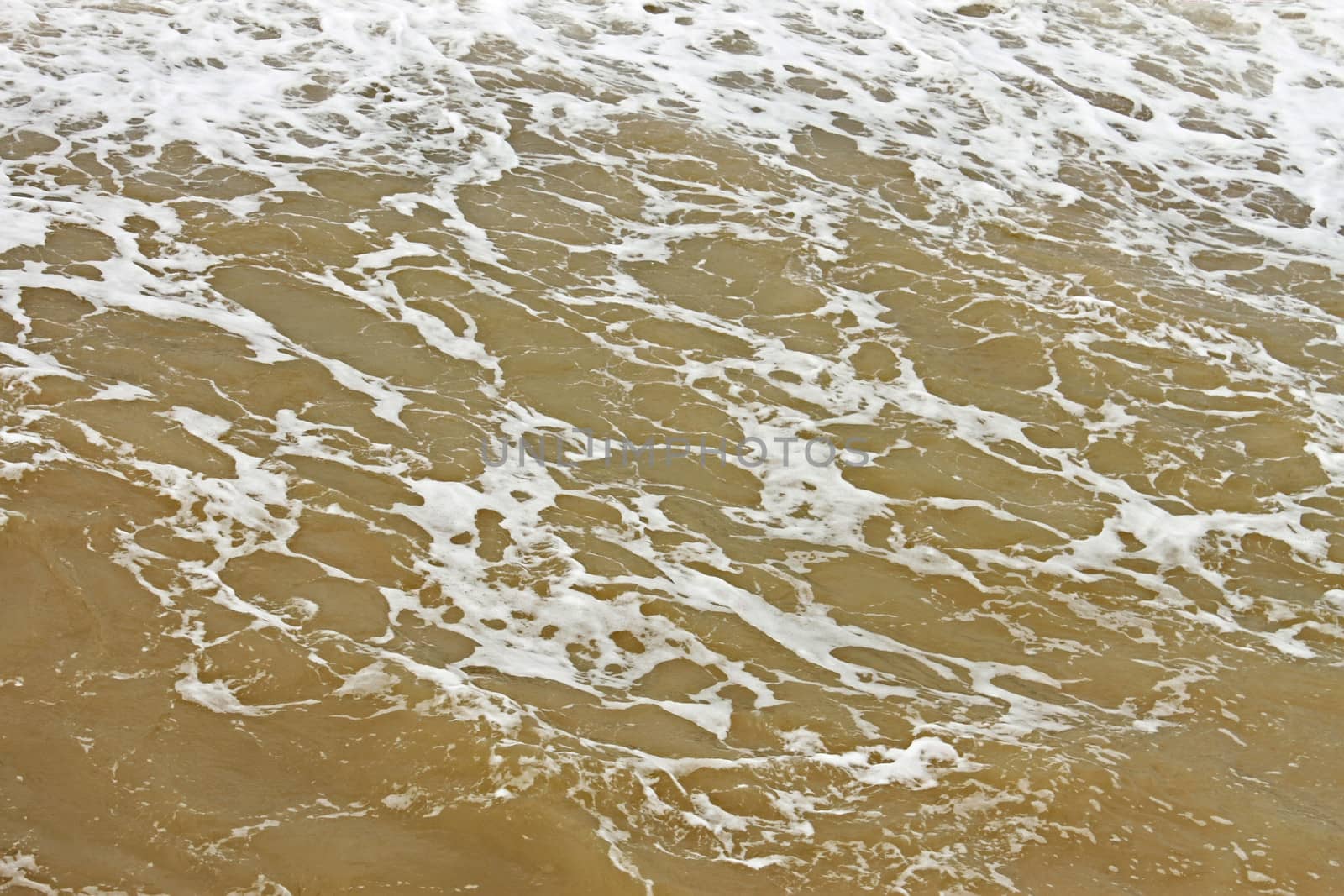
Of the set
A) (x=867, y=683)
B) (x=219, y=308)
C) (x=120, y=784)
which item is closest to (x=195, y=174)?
(x=219, y=308)

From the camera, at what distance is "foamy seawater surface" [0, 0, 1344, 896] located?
379cm

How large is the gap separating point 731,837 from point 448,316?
371 cm

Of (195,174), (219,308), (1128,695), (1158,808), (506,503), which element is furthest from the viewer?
(195,174)

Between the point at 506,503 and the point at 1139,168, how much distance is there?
593cm

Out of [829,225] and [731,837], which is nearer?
[731,837]

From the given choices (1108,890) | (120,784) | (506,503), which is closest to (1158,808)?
(1108,890)

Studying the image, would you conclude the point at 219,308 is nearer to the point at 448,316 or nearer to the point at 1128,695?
the point at 448,316

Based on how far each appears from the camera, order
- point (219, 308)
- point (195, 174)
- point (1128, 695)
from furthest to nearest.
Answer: point (195, 174)
point (219, 308)
point (1128, 695)

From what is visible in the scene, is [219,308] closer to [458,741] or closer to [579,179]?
[579,179]

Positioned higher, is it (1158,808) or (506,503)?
(1158,808)

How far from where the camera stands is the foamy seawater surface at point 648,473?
3795mm

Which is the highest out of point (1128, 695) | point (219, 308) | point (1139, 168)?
point (1139, 168)

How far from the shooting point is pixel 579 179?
26.7 feet

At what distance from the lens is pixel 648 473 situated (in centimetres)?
562
